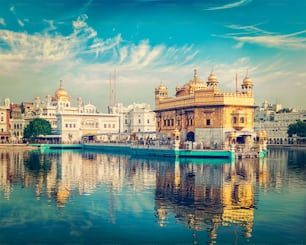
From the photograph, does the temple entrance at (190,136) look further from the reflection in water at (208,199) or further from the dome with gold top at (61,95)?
the dome with gold top at (61,95)

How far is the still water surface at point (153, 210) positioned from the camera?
45.1 ft

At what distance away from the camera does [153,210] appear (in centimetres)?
1733

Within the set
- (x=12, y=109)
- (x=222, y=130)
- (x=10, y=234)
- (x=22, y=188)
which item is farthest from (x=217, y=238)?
(x=12, y=109)

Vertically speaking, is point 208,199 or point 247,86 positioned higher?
point 247,86

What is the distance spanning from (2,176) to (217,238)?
19701 millimetres

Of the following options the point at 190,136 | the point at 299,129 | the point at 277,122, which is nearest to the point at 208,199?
the point at 190,136

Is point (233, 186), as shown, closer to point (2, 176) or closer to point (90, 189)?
point (90, 189)

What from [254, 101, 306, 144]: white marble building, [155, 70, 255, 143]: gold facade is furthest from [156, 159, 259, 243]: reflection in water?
[254, 101, 306, 144]: white marble building

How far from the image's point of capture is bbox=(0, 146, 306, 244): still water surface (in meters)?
13.8

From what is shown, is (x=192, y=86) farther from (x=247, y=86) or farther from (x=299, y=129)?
(x=299, y=129)

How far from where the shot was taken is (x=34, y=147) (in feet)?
245

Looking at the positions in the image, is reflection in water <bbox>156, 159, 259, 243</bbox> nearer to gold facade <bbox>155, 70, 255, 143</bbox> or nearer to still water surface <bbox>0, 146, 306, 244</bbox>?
still water surface <bbox>0, 146, 306, 244</bbox>

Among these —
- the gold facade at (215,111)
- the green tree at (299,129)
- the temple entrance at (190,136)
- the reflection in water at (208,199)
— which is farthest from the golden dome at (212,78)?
the green tree at (299,129)

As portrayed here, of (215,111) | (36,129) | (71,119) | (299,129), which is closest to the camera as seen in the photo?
(215,111)
